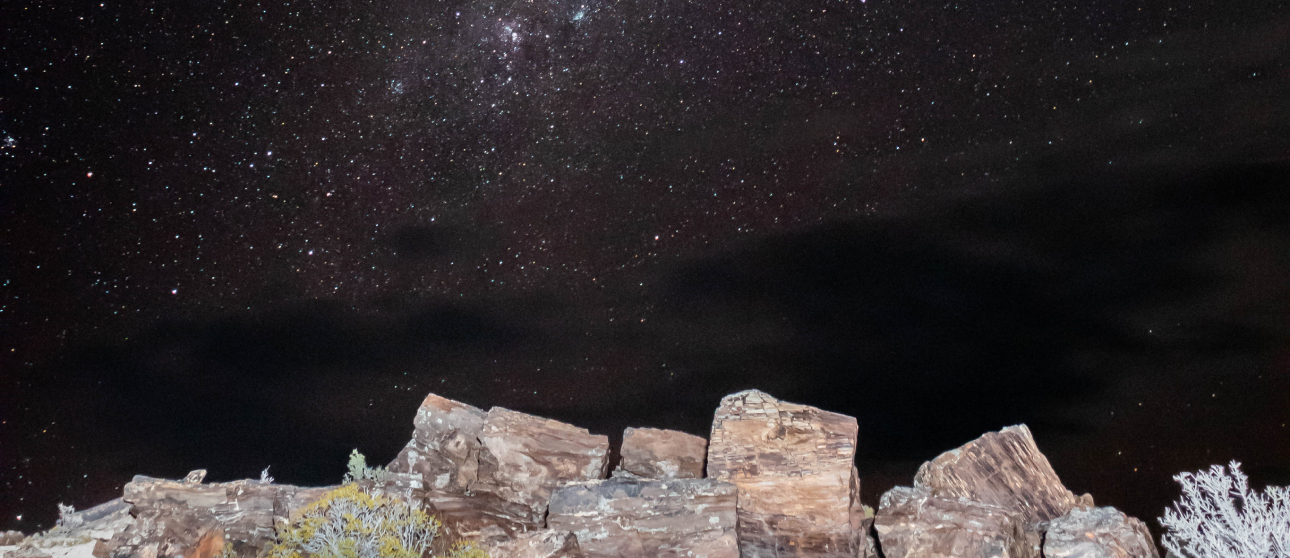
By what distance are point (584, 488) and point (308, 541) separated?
475 cm

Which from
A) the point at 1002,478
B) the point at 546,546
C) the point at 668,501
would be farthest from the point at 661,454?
the point at 1002,478

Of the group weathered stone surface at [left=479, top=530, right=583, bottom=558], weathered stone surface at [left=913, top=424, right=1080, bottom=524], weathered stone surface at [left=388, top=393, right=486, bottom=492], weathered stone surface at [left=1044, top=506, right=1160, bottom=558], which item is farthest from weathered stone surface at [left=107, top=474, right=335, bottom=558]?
weathered stone surface at [left=1044, top=506, right=1160, bottom=558]

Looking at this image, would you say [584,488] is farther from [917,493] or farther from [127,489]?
[127,489]

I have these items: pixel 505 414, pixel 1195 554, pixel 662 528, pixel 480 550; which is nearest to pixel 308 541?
pixel 480 550

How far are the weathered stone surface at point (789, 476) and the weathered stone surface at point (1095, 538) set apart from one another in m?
3.24

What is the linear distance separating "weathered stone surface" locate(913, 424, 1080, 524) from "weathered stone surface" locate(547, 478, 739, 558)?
4.87 meters

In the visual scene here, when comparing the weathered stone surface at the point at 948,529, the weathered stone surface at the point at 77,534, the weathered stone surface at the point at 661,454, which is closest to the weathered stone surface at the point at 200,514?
the weathered stone surface at the point at 77,534

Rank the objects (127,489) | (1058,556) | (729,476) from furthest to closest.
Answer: (127,489)
(729,476)
(1058,556)

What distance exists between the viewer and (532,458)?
15.9 m

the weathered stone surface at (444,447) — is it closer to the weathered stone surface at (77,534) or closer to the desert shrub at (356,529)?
the desert shrub at (356,529)

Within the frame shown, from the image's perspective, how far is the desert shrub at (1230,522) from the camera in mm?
13703

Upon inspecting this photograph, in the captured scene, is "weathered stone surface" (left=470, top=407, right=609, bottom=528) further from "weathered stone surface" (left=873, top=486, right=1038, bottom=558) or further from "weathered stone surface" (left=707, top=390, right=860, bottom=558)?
"weathered stone surface" (left=873, top=486, right=1038, bottom=558)

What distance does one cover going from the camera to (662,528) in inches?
520

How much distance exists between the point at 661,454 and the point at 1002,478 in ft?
23.2
